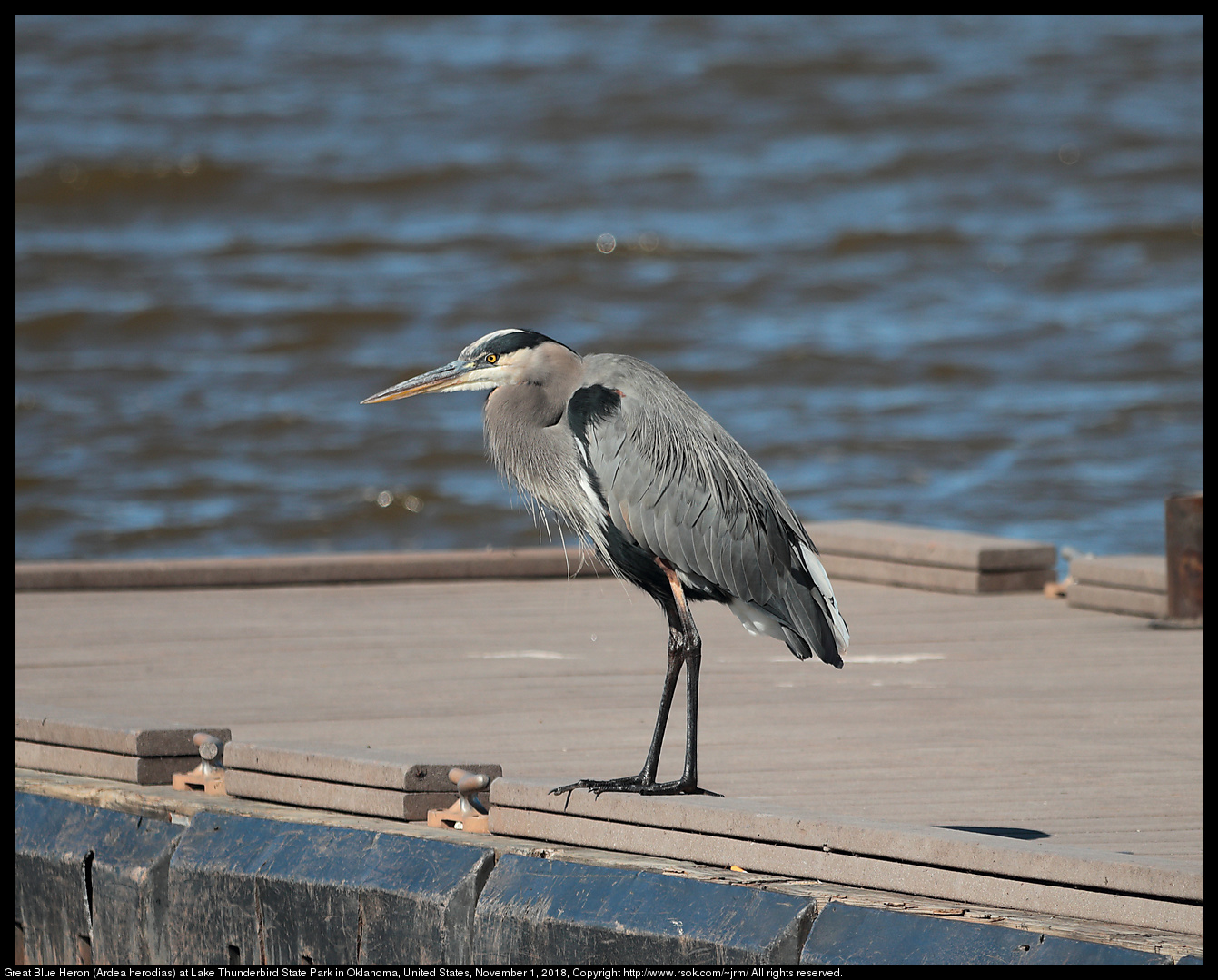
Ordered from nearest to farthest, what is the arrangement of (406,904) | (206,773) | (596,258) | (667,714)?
(406,904) → (667,714) → (206,773) → (596,258)

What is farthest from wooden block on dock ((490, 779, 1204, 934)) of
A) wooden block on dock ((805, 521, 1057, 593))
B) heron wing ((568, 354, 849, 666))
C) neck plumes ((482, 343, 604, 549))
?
wooden block on dock ((805, 521, 1057, 593))

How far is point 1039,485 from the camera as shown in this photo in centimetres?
1817

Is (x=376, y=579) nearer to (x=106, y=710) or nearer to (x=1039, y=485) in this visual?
(x=106, y=710)

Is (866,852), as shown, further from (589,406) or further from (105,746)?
(105,746)

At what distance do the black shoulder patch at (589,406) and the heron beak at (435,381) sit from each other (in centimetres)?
31

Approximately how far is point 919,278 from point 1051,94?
6.81 m

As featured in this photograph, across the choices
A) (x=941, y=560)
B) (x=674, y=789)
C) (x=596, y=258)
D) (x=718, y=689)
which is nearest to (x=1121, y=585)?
(x=941, y=560)

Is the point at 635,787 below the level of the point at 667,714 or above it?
below

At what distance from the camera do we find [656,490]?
4719 mm

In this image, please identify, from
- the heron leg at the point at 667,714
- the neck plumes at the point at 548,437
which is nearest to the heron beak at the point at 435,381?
the neck plumes at the point at 548,437

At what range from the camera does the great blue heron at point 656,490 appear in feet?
15.5

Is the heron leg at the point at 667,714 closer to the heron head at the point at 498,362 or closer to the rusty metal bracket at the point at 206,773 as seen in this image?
the heron head at the point at 498,362

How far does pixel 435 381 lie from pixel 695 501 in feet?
2.49

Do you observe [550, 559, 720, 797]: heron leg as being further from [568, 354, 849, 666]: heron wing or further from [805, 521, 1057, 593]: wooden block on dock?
[805, 521, 1057, 593]: wooden block on dock
